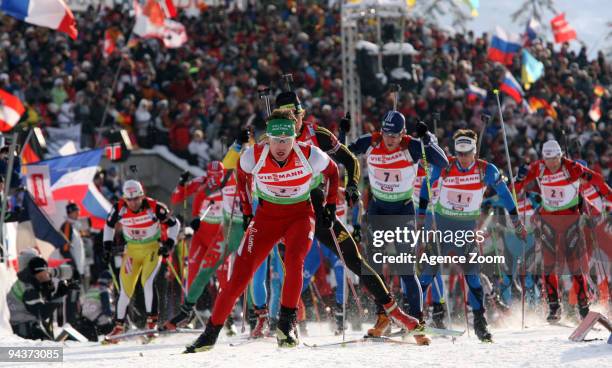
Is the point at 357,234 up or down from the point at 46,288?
up

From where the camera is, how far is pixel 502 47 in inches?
998

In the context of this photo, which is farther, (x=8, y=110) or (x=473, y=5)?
(x=473, y=5)

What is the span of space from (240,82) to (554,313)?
10.7 m

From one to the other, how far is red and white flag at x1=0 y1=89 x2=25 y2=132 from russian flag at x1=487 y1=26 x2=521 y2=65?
13.1 meters

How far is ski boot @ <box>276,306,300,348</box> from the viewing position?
324 inches

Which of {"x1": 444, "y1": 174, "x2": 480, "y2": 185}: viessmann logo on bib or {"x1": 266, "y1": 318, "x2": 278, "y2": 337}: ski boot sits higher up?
{"x1": 444, "y1": 174, "x2": 480, "y2": 185}: viessmann logo on bib

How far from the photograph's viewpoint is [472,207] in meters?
11.3

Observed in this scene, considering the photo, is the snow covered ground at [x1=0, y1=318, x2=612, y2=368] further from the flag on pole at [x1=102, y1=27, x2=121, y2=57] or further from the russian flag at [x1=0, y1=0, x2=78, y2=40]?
the flag on pole at [x1=102, y1=27, x2=121, y2=57]

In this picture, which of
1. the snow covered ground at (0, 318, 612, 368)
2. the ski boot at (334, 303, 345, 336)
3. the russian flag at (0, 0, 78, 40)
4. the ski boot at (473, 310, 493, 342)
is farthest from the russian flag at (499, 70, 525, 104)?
the snow covered ground at (0, 318, 612, 368)

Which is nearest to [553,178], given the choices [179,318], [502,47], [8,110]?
[179,318]

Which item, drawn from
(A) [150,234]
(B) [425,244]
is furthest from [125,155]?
(B) [425,244]

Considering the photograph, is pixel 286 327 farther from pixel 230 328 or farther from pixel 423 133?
pixel 230 328

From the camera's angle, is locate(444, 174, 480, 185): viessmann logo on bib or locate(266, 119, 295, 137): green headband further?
locate(444, 174, 480, 185): viessmann logo on bib

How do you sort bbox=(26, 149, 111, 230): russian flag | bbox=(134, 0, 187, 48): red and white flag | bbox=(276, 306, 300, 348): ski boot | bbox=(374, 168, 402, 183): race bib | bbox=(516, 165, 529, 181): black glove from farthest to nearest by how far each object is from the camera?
bbox=(134, 0, 187, 48): red and white flag < bbox=(26, 149, 111, 230): russian flag < bbox=(516, 165, 529, 181): black glove < bbox=(374, 168, 402, 183): race bib < bbox=(276, 306, 300, 348): ski boot
